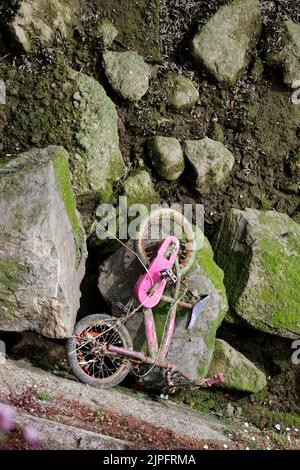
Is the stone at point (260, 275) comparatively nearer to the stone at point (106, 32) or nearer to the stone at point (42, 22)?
the stone at point (106, 32)

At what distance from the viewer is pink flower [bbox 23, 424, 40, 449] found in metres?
4.30

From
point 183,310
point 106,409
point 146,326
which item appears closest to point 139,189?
point 183,310

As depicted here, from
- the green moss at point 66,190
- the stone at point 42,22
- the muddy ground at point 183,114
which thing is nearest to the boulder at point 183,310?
the muddy ground at point 183,114

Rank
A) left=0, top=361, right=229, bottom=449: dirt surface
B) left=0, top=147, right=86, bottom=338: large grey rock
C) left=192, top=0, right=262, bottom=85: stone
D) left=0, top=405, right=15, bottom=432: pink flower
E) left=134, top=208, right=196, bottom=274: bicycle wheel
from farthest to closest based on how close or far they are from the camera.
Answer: left=192, top=0, right=262, bottom=85: stone < left=134, top=208, right=196, bottom=274: bicycle wheel < left=0, top=147, right=86, bottom=338: large grey rock < left=0, top=361, right=229, bottom=449: dirt surface < left=0, top=405, right=15, bottom=432: pink flower

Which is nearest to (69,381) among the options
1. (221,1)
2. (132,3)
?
(132,3)

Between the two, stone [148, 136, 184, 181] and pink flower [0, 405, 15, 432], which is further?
stone [148, 136, 184, 181]

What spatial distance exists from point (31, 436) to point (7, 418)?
11.7 inches

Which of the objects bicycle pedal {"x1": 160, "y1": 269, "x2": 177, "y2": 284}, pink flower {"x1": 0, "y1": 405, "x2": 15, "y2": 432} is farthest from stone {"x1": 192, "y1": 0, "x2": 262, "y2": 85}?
pink flower {"x1": 0, "y1": 405, "x2": 15, "y2": 432}

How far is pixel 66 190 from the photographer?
20.1 ft

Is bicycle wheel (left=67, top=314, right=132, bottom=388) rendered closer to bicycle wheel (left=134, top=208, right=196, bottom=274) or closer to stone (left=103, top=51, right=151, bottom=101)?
bicycle wheel (left=134, top=208, right=196, bottom=274)

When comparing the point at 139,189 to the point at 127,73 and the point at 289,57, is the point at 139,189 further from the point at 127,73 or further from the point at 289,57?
the point at 289,57

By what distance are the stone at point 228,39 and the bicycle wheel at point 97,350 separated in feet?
12.6

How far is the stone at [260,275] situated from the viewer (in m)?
6.96

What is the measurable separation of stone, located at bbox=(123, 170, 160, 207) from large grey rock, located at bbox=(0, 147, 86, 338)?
1361mm
